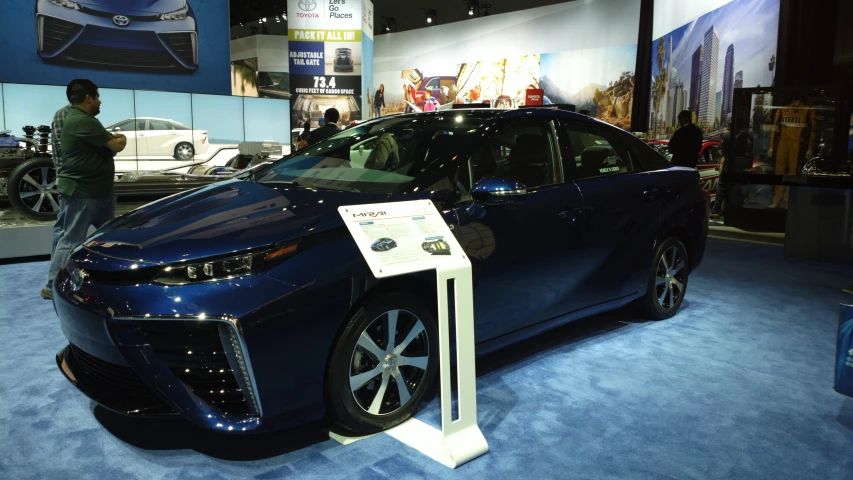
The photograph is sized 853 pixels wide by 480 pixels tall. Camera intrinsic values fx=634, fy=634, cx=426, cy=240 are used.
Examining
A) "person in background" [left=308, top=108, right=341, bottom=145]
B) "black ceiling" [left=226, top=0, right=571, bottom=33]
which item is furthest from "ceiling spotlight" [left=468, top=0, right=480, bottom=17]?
"person in background" [left=308, top=108, right=341, bottom=145]

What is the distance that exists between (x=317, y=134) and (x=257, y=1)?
14375 millimetres

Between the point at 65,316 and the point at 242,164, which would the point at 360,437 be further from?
the point at 242,164

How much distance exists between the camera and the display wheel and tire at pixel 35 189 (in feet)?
18.1

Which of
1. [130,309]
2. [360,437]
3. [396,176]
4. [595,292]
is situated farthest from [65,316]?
[595,292]

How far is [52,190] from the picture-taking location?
5715 mm

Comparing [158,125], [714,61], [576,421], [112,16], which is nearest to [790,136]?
[714,61]

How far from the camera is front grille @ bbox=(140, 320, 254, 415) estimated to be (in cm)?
192

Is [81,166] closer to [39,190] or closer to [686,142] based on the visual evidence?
[39,190]

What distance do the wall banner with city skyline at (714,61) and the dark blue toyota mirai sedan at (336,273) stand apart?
533cm

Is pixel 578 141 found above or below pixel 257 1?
below

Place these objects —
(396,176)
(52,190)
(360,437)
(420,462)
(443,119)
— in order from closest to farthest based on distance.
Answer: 1. (420,462)
2. (360,437)
3. (396,176)
4. (443,119)
5. (52,190)

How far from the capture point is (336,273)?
2.08 m

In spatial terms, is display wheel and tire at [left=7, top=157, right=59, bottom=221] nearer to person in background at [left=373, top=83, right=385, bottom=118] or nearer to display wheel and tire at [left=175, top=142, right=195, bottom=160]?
display wheel and tire at [left=175, top=142, right=195, bottom=160]

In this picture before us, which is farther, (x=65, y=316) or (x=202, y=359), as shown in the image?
(x=65, y=316)
